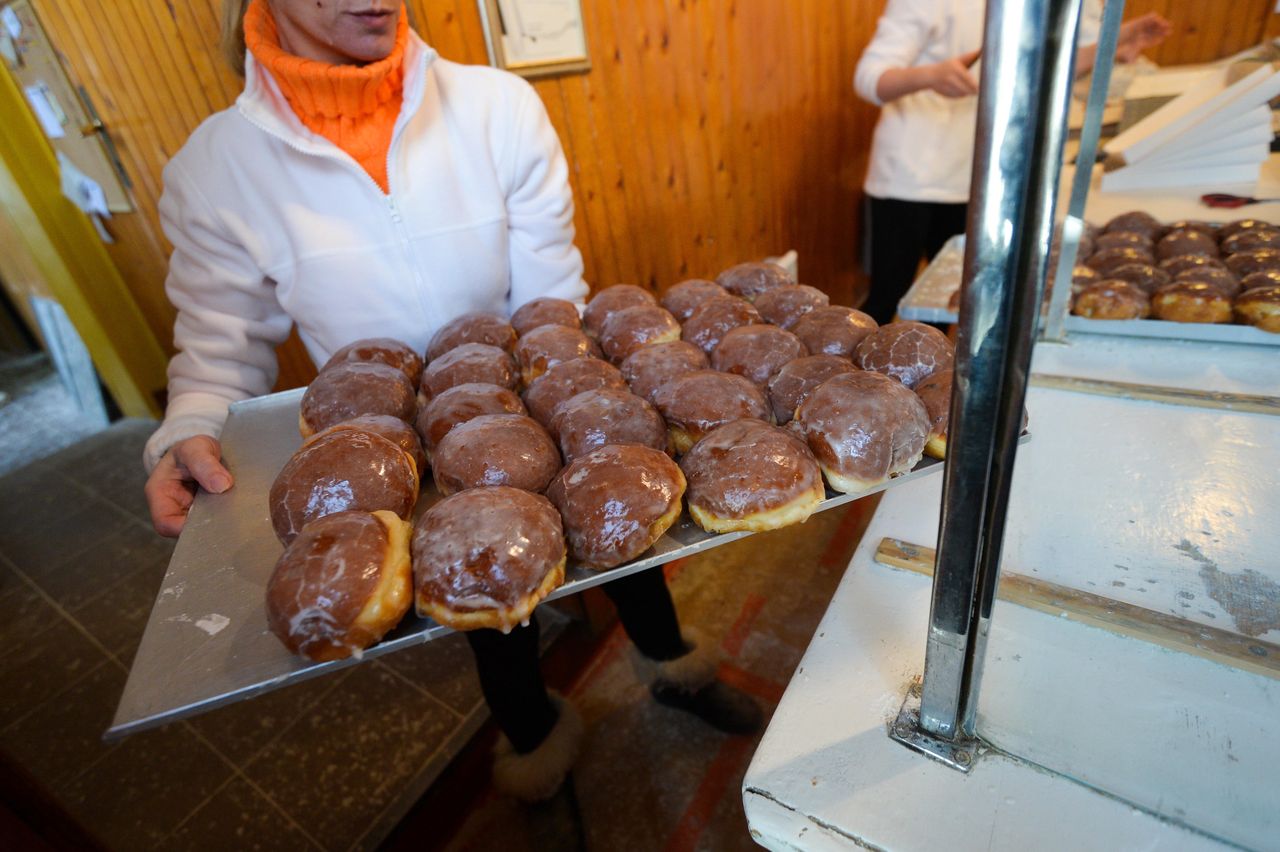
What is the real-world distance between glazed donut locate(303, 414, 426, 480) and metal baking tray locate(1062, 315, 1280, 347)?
185 cm

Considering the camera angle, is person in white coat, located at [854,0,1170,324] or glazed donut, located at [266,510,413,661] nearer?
glazed donut, located at [266,510,413,661]

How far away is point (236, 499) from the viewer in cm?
123

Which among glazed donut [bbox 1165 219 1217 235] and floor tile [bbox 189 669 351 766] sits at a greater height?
glazed donut [bbox 1165 219 1217 235]

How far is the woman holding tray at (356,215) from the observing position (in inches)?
63.6

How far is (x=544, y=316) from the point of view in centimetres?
172

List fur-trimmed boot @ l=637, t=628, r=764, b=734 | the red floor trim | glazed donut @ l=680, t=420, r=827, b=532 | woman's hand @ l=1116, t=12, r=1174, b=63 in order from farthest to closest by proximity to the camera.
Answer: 1. woman's hand @ l=1116, t=12, r=1174, b=63
2. the red floor trim
3. fur-trimmed boot @ l=637, t=628, r=764, b=734
4. glazed donut @ l=680, t=420, r=827, b=532

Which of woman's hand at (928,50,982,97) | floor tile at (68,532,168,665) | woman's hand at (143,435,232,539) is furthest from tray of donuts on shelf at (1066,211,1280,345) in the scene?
floor tile at (68,532,168,665)

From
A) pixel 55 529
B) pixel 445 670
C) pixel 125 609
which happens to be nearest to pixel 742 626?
pixel 445 670

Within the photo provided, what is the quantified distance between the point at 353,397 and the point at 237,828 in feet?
6.02

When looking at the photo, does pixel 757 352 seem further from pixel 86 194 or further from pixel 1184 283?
pixel 86 194

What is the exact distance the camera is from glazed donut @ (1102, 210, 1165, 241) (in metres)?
2.21

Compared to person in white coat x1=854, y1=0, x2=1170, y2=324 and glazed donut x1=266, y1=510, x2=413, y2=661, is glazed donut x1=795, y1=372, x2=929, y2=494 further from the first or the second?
person in white coat x1=854, y1=0, x2=1170, y2=324

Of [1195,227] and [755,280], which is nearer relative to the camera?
[755,280]

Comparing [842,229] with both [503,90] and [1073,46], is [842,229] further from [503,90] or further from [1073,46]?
[1073,46]
